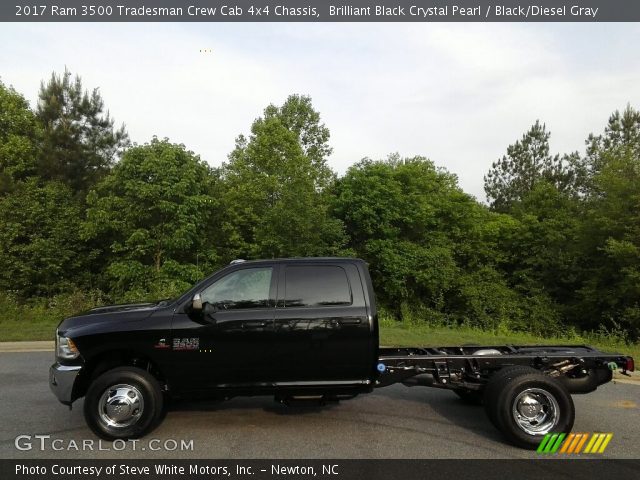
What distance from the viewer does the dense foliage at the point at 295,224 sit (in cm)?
2456

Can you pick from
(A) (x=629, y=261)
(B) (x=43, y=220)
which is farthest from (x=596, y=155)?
(B) (x=43, y=220)

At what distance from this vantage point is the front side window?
546 centimetres

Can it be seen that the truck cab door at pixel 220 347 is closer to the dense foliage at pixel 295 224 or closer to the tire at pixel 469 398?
the tire at pixel 469 398

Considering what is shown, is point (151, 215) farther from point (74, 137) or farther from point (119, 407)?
Result: point (119, 407)

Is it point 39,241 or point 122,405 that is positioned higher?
point 39,241

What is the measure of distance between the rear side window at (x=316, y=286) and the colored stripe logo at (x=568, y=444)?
2460 mm

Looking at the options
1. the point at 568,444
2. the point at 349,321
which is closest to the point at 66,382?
the point at 349,321

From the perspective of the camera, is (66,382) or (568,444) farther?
(66,382)

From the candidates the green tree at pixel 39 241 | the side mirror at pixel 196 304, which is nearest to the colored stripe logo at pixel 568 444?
the side mirror at pixel 196 304

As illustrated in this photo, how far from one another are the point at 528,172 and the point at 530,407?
1774 inches

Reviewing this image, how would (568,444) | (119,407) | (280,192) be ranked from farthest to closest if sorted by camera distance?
(280,192) < (119,407) < (568,444)

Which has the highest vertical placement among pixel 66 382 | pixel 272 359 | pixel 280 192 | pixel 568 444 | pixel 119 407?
pixel 280 192

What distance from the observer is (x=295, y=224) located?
21234mm

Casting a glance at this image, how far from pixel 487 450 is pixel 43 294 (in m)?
28.4
